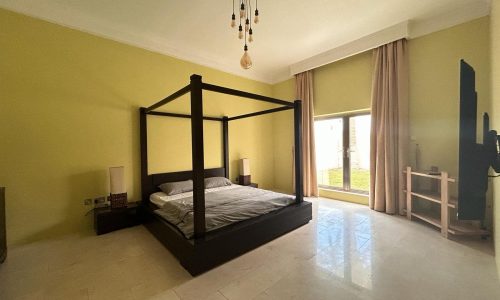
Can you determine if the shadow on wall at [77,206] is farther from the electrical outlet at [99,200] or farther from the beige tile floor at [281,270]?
the beige tile floor at [281,270]

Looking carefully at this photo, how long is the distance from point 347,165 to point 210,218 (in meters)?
3.13

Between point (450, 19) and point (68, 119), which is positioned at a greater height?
point (450, 19)

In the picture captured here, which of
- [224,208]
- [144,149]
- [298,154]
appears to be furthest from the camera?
[144,149]

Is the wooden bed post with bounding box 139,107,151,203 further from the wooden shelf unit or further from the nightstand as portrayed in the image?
the wooden shelf unit

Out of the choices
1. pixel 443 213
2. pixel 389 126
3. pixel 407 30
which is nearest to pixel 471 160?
pixel 443 213

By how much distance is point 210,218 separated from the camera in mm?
2090

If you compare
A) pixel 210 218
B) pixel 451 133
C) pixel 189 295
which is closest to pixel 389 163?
pixel 451 133

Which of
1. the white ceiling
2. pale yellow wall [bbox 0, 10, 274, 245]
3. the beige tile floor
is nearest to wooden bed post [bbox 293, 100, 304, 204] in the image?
the beige tile floor

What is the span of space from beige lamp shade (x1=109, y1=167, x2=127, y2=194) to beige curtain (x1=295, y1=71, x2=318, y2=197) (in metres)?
3.36

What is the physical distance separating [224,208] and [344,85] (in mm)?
3244

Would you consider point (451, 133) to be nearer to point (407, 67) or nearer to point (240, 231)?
point (407, 67)

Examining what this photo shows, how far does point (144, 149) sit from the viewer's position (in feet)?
10.5

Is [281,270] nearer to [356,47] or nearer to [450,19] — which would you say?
[356,47]

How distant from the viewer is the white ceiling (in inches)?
101
